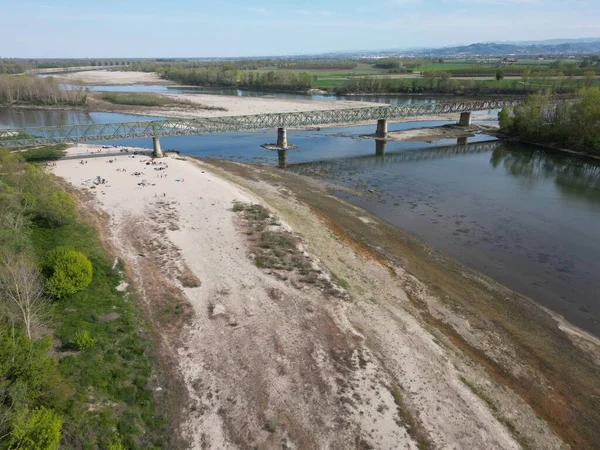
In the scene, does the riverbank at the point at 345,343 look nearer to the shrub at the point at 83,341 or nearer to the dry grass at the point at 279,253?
the dry grass at the point at 279,253

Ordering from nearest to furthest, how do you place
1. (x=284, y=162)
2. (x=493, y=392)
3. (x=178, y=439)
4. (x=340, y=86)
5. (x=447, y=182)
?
(x=178, y=439)
(x=493, y=392)
(x=447, y=182)
(x=284, y=162)
(x=340, y=86)

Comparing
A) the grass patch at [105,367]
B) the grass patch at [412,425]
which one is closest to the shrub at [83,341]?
the grass patch at [105,367]

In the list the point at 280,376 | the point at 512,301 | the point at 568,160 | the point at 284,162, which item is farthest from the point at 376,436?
the point at 568,160

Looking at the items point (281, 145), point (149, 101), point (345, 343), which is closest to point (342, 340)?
point (345, 343)

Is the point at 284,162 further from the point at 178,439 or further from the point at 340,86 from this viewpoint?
the point at 340,86

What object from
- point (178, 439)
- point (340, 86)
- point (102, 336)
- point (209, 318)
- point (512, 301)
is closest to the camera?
point (178, 439)

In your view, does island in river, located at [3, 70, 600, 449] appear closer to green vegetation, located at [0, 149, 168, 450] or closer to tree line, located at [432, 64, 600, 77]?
green vegetation, located at [0, 149, 168, 450]

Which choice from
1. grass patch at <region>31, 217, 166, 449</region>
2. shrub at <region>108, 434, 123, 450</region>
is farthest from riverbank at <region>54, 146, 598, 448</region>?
shrub at <region>108, 434, 123, 450</region>
